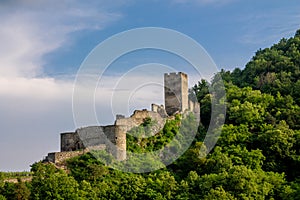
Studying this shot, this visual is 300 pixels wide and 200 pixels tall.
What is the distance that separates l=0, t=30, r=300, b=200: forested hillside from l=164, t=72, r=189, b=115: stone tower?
2240mm

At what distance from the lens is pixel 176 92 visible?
6209cm

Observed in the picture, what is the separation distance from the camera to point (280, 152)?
5366 centimetres

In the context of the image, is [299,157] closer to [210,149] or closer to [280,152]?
[280,152]

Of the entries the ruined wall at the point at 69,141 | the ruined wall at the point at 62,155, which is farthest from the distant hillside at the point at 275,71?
the ruined wall at the point at 62,155

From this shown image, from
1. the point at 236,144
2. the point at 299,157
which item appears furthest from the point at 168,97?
the point at 299,157

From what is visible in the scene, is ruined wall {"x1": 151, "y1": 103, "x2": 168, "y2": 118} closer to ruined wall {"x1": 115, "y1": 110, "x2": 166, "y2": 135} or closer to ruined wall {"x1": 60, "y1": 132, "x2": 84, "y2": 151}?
ruined wall {"x1": 115, "y1": 110, "x2": 166, "y2": 135}

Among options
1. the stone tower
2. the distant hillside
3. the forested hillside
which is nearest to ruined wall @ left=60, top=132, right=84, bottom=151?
the forested hillside

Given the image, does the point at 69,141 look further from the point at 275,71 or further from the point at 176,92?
the point at 275,71

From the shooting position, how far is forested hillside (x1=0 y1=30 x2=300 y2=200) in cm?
4369

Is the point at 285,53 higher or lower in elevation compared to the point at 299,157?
higher

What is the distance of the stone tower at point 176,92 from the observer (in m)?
61.4

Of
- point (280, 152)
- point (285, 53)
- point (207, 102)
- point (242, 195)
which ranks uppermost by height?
point (285, 53)

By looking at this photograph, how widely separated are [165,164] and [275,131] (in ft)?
31.6

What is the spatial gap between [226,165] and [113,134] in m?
8.35
